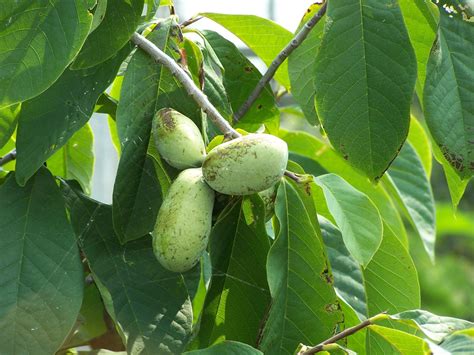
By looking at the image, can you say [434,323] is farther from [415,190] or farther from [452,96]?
[415,190]

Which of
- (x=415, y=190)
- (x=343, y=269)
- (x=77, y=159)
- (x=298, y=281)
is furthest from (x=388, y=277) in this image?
(x=77, y=159)

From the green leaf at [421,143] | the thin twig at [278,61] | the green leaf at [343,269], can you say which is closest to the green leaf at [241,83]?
the thin twig at [278,61]

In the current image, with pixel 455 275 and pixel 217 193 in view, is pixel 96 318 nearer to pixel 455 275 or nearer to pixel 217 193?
pixel 217 193

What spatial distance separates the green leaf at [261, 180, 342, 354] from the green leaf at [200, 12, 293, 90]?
0.30m

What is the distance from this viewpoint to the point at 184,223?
687 millimetres

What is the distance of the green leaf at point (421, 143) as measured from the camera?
1.27 meters

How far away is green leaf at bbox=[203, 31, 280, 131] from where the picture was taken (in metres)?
0.99

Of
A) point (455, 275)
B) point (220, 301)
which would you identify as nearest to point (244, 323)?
point (220, 301)

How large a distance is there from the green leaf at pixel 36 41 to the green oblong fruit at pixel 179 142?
0.34 ft

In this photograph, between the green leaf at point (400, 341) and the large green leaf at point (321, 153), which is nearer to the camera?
the green leaf at point (400, 341)

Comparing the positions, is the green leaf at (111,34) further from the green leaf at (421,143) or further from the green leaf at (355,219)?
the green leaf at (421,143)

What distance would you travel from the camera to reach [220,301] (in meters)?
0.83

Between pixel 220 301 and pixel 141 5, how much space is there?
284 millimetres

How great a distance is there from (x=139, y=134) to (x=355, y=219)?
228mm
